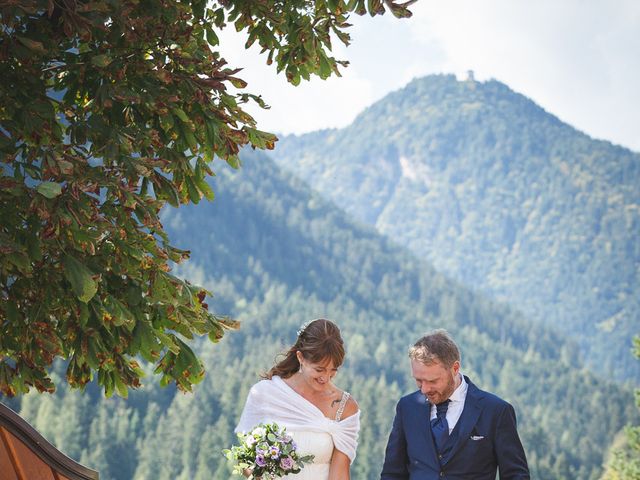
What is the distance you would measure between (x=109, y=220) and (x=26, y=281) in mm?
563

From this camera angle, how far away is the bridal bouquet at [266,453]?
206 inches

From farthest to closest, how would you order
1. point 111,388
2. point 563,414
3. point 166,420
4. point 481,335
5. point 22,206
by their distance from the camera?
point 481,335 < point 563,414 < point 166,420 < point 111,388 < point 22,206

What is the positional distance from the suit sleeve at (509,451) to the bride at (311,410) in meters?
0.93

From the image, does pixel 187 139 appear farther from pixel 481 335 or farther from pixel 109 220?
pixel 481 335

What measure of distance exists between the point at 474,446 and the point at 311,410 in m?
1.05

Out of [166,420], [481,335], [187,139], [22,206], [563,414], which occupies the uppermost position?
[481,335]


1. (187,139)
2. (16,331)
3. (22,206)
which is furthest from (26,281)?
(187,139)

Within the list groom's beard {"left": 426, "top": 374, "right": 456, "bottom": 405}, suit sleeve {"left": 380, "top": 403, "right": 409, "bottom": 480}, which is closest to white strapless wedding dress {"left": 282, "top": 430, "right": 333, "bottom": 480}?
suit sleeve {"left": 380, "top": 403, "right": 409, "bottom": 480}

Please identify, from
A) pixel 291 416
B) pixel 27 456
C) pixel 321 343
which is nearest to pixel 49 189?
pixel 27 456

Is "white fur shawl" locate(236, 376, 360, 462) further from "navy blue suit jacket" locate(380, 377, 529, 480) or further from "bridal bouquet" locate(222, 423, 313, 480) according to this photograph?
"navy blue suit jacket" locate(380, 377, 529, 480)

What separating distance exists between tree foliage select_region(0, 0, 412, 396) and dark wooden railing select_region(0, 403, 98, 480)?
79 centimetres

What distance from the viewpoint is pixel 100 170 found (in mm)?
5297

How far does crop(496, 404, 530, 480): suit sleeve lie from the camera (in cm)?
479

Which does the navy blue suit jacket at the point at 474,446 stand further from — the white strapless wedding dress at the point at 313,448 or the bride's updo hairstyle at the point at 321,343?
the white strapless wedding dress at the point at 313,448
